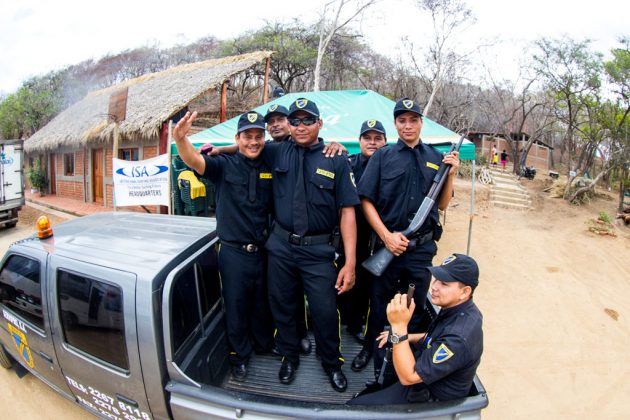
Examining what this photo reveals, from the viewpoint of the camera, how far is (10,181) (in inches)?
358

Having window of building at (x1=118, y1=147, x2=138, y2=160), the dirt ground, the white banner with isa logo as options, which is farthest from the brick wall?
the dirt ground

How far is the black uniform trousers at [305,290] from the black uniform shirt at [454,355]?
2.38 ft

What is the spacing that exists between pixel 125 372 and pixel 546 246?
877 cm

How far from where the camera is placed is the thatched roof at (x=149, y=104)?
9.47m

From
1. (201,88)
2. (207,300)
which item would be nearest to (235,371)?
(207,300)

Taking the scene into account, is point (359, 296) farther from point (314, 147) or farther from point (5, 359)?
point (5, 359)

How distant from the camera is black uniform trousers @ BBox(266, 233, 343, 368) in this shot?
2.26 metres

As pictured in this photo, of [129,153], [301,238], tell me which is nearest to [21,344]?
[301,238]

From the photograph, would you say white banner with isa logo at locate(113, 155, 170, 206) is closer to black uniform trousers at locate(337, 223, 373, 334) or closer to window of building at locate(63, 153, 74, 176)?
black uniform trousers at locate(337, 223, 373, 334)

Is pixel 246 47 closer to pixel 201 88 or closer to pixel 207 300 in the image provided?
pixel 201 88

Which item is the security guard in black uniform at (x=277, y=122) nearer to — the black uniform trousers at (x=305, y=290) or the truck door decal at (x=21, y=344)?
the black uniform trousers at (x=305, y=290)

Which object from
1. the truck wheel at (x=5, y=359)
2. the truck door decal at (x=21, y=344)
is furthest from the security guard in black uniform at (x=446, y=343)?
the truck wheel at (x=5, y=359)

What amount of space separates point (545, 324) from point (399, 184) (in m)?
3.63

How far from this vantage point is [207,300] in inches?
90.0
